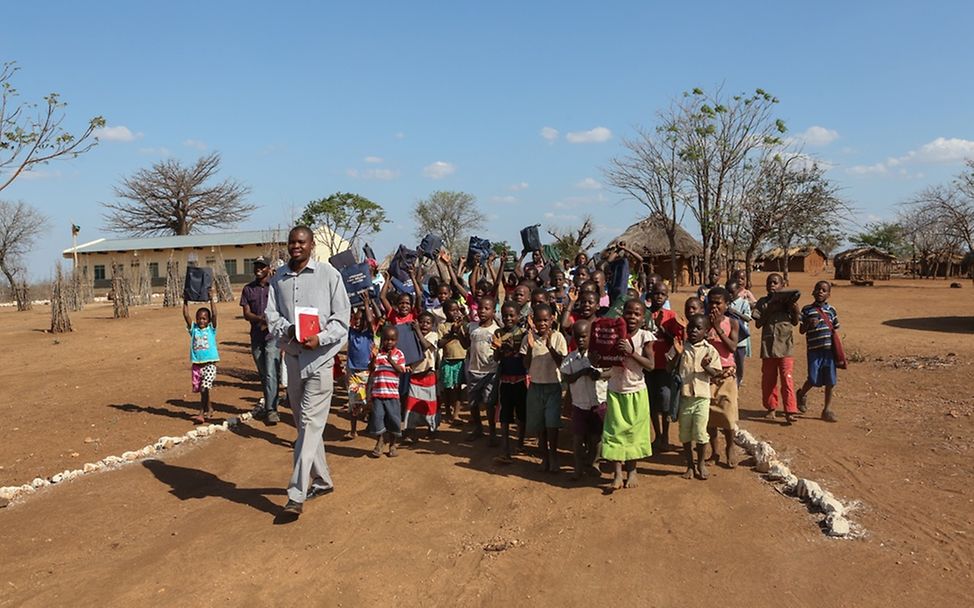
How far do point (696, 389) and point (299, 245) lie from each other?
129 inches

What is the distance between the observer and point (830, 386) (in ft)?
25.8

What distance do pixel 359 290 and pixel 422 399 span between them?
132 cm

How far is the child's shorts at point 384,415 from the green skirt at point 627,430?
6.88ft

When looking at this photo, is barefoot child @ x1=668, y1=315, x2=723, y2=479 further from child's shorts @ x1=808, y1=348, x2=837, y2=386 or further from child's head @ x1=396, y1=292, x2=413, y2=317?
child's head @ x1=396, y1=292, x2=413, y2=317

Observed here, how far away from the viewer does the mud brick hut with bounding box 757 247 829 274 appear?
150 feet

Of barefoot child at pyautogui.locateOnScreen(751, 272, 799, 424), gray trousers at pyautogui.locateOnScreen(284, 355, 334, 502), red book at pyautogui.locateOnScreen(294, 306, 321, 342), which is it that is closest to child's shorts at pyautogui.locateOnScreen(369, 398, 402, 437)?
gray trousers at pyautogui.locateOnScreen(284, 355, 334, 502)

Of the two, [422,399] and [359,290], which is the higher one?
[359,290]

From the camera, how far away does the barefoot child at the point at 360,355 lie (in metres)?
7.30

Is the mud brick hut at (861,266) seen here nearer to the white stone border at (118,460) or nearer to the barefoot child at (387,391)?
the barefoot child at (387,391)

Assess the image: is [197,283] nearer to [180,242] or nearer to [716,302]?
[716,302]

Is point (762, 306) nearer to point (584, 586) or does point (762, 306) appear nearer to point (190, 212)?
point (584, 586)

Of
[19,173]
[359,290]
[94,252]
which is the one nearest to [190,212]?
[94,252]

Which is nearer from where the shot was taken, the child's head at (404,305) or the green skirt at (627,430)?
the green skirt at (627,430)

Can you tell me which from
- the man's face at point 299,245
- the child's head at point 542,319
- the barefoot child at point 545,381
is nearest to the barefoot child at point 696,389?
the barefoot child at point 545,381
